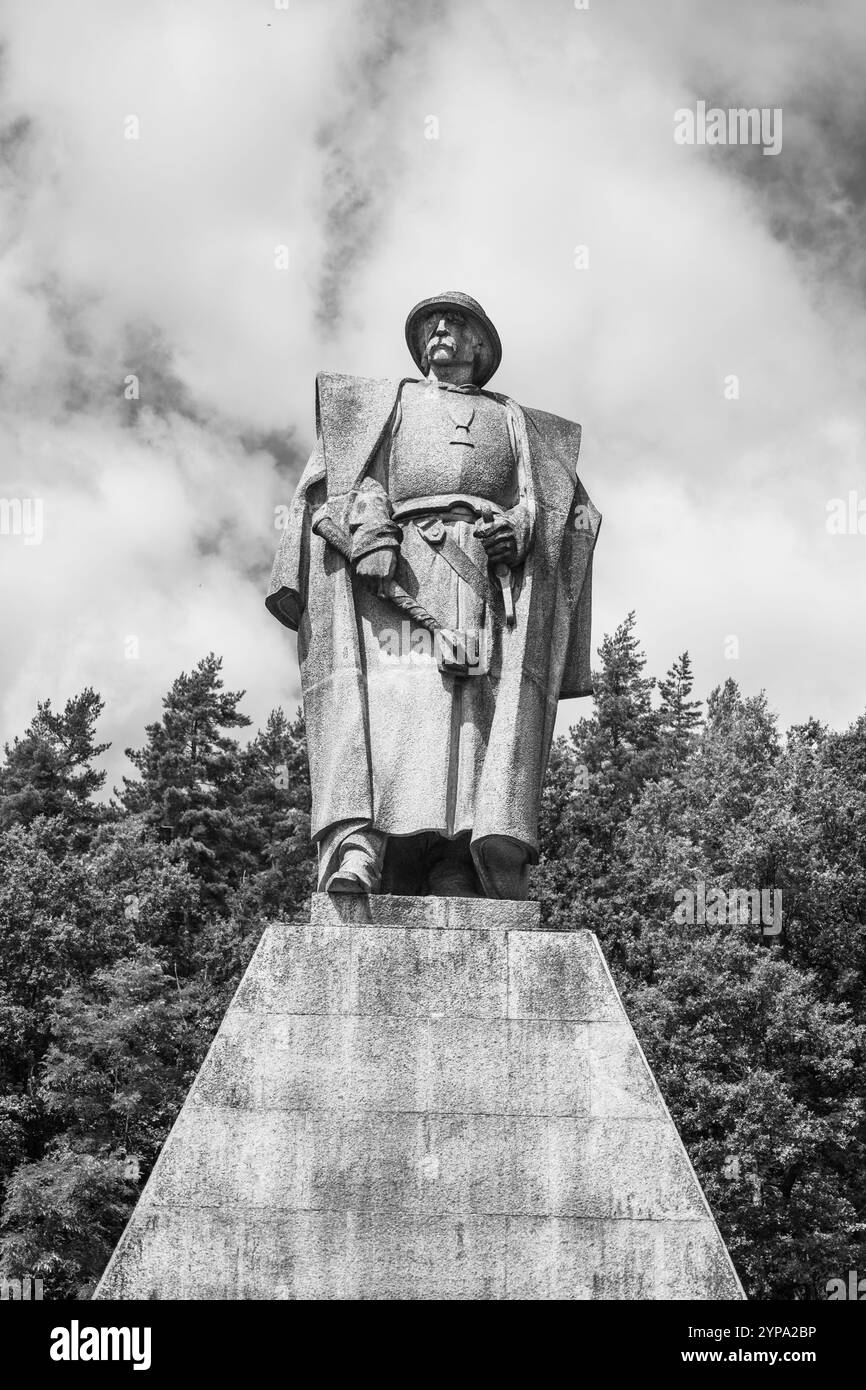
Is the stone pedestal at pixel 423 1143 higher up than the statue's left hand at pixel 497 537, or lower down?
lower down

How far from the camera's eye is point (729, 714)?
44281 mm

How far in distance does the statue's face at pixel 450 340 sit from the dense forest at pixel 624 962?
19.0 m

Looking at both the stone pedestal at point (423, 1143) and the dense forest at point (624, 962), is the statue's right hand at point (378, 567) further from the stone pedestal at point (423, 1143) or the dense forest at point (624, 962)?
the dense forest at point (624, 962)

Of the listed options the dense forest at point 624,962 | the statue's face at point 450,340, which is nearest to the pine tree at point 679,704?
the dense forest at point 624,962

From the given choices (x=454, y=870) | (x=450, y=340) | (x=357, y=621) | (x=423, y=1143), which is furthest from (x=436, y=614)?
(x=423, y=1143)

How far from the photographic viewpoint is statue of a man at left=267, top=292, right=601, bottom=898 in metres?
9.25

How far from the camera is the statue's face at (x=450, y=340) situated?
1062cm

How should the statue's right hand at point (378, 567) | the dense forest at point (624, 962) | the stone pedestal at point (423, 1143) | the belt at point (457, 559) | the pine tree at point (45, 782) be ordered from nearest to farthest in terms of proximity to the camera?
the stone pedestal at point (423, 1143)
the statue's right hand at point (378, 567)
the belt at point (457, 559)
the dense forest at point (624, 962)
the pine tree at point (45, 782)

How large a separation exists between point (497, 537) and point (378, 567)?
2.65 ft

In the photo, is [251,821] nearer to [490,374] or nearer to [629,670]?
[629,670]

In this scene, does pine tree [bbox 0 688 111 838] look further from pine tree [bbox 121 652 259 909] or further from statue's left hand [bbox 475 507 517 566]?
statue's left hand [bbox 475 507 517 566]

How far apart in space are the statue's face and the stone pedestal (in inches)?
165

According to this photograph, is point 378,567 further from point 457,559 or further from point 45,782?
point 45,782

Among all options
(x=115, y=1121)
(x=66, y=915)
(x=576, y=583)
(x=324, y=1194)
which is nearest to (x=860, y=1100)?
(x=115, y=1121)
